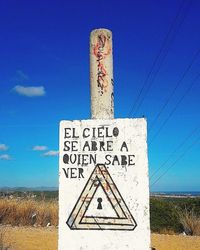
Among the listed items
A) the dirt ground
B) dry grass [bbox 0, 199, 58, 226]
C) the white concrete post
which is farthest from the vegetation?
the white concrete post

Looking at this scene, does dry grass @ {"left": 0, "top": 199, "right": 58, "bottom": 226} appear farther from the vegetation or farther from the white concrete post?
the white concrete post

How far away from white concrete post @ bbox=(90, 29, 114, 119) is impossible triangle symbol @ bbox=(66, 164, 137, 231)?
0.65m

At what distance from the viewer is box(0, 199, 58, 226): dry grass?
15273 millimetres

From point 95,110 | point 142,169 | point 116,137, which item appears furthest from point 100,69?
point 142,169

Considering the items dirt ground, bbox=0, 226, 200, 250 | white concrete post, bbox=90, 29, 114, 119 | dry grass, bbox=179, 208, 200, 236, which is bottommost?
dirt ground, bbox=0, 226, 200, 250

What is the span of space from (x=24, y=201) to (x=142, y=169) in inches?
499

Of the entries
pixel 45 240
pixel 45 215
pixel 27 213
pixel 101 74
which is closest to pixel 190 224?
pixel 45 240

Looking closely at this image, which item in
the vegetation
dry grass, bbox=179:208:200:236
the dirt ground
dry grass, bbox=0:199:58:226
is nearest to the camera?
the dirt ground

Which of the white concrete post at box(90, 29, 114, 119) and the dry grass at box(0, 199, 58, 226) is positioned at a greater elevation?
the white concrete post at box(90, 29, 114, 119)

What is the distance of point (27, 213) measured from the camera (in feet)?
51.2

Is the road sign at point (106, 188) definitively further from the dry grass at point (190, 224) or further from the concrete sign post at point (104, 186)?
the dry grass at point (190, 224)

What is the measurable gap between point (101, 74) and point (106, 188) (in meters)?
1.24

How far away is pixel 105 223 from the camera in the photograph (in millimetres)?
4379

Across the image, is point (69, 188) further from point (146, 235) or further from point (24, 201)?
point (24, 201)
